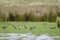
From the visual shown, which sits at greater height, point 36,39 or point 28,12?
point 28,12

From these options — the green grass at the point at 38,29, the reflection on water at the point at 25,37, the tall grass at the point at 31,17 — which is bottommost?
the reflection on water at the point at 25,37

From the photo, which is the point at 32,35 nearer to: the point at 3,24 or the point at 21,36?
the point at 21,36

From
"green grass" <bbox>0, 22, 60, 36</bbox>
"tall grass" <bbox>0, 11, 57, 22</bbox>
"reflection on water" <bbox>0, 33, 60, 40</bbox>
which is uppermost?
"tall grass" <bbox>0, 11, 57, 22</bbox>

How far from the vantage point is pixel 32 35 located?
2365mm

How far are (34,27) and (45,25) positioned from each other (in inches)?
5.1

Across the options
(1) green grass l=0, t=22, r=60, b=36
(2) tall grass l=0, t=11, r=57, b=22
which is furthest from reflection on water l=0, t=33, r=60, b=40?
(2) tall grass l=0, t=11, r=57, b=22

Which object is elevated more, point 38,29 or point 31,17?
point 31,17

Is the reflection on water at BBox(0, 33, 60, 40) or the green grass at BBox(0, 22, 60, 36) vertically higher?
the green grass at BBox(0, 22, 60, 36)

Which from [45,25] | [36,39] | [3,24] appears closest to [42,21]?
[45,25]

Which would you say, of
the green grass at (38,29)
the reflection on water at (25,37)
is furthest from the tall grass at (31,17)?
the reflection on water at (25,37)

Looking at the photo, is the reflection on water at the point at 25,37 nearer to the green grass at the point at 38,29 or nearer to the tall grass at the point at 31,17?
the green grass at the point at 38,29

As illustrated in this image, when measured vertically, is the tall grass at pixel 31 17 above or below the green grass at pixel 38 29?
above

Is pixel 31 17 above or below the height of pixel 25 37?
above

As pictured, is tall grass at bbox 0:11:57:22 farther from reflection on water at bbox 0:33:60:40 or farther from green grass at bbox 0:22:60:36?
reflection on water at bbox 0:33:60:40
